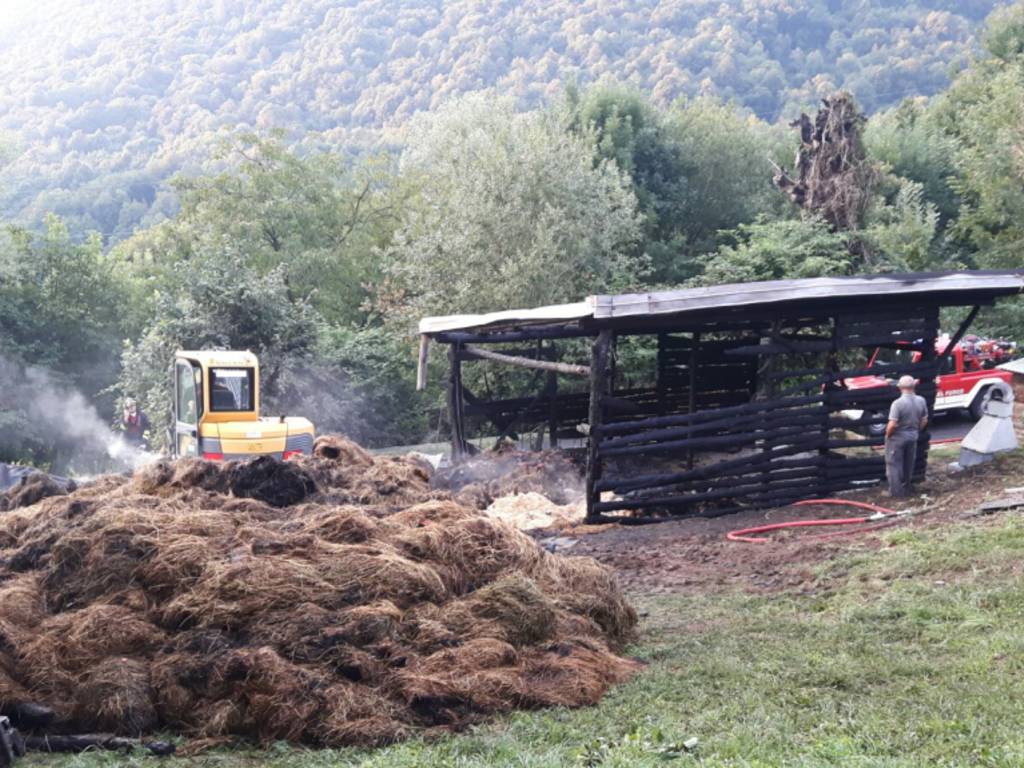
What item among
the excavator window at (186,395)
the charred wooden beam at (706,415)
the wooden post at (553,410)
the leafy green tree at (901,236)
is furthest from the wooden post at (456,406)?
the leafy green tree at (901,236)

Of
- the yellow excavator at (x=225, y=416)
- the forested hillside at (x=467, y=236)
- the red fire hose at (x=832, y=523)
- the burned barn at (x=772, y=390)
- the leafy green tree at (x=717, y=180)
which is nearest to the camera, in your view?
the red fire hose at (x=832, y=523)

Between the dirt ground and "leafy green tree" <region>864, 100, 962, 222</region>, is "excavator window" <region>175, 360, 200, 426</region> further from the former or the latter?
"leafy green tree" <region>864, 100, 962, 222</region>

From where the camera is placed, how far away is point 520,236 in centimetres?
2689

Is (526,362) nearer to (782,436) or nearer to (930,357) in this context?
(782,436)

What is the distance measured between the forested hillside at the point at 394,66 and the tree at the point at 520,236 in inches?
1820

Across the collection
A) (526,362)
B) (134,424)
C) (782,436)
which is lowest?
(134,424)

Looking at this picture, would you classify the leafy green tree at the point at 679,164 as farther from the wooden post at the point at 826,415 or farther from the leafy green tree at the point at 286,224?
the wooden post at the point at 826,415

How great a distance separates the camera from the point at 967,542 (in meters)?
9.97

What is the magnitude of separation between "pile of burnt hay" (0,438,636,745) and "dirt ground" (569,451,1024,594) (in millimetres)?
1955

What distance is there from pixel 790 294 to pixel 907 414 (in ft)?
6.80

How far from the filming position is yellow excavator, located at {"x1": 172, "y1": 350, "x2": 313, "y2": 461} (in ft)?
51.0

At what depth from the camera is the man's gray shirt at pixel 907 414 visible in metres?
13.3

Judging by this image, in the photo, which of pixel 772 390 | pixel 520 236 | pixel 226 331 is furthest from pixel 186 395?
pixel 520 236

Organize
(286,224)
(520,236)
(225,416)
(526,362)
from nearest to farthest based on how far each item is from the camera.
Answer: (225,416), (526,362), (520,236), (286,224)
